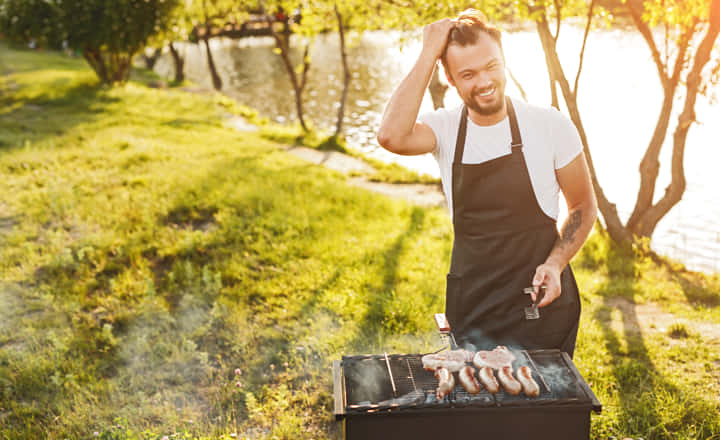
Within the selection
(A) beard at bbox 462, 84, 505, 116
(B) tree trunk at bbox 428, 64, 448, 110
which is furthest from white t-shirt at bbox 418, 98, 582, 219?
(B) tree trunk at bbox 428, 64, 448, 110

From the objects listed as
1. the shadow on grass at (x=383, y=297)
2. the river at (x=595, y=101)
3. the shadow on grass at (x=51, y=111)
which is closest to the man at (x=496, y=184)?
the river at (x=595, y=101)

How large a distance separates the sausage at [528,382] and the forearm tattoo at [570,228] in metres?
0.63

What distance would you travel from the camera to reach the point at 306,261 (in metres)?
6.63

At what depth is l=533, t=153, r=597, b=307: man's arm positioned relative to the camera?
251cm

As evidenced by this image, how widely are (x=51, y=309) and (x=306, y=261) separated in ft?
8.70

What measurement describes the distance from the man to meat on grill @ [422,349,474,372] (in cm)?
28

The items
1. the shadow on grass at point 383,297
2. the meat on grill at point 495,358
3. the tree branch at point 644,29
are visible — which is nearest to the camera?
the meat on grill at point 495,358

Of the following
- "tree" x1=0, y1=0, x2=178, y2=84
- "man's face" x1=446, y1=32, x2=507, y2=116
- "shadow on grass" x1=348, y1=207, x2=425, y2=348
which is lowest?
"shadow on grass" x1=348, y1=207, x2=425, y2=348

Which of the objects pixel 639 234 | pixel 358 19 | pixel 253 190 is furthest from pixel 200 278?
pixel 358 19

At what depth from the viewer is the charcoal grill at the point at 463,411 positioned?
2.16 metres

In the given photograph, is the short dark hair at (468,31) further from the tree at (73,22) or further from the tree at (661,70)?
the tree at (73,22)

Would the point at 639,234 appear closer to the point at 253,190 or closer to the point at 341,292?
the point at 341,292

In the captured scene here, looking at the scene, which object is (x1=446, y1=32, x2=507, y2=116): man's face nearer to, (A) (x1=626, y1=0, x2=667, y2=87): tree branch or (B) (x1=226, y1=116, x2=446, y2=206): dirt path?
(A) (x1=626, y1=0, x2=667, y2=87): tree branch

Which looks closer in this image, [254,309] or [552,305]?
[552,305]
